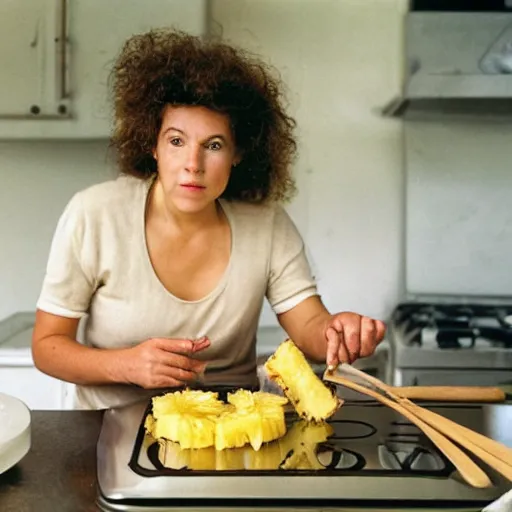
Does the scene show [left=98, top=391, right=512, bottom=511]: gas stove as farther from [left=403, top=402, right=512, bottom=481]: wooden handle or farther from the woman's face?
the woman's face

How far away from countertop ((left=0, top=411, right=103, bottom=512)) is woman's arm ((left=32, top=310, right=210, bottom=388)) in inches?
3.3

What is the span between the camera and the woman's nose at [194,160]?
1.13 m

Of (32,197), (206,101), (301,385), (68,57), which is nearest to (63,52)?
(68,57)

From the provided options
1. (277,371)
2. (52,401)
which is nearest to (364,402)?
(277,371)

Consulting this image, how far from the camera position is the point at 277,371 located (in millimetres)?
928

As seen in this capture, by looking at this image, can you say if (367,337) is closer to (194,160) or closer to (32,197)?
(194,160)

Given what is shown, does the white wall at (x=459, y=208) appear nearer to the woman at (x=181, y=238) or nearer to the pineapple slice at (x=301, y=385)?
the woman at (x=181, y=238)

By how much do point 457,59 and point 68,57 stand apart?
1030 mm

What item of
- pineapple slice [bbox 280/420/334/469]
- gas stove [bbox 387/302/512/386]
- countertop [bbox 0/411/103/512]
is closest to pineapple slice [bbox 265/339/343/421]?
pineapple slice [bbox 280/420/334/469]

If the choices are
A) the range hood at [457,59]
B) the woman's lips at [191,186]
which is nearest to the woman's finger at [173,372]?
the woman's lips at [191,186]

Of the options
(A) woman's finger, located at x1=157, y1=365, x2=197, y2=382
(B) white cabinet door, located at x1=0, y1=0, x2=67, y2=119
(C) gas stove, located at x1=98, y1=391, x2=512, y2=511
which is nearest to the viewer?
(C) gas stove, located at x1=98, y1=391, x2=512, y2=511

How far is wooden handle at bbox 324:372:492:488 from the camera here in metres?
0.67

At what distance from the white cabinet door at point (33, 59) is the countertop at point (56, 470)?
1.22 m

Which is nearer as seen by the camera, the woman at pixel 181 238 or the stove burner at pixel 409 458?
the stove burner at pixel 409 458
